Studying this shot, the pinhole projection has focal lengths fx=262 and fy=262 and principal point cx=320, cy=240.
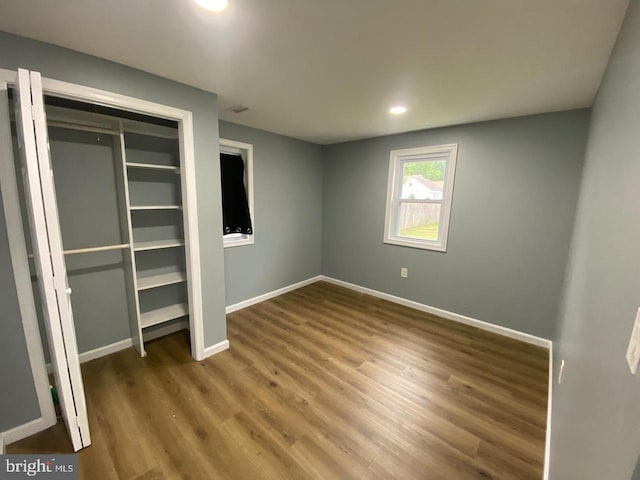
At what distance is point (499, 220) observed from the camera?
2818 mm

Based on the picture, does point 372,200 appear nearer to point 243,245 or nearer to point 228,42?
point 243,245

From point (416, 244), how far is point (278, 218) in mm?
1959

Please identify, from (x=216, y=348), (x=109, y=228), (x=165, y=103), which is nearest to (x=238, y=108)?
(x=165, y=103)

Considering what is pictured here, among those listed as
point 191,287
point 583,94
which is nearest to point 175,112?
point 191,287

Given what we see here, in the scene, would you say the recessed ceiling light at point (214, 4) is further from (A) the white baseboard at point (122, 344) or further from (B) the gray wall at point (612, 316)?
(A) the white baseboard at point (122, 344)

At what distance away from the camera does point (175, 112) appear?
6.46ft

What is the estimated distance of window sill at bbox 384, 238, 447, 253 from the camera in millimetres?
3262

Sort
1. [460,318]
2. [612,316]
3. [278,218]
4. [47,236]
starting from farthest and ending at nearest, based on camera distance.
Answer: [278,218]
[460,318]
[47,236]
[612,316]

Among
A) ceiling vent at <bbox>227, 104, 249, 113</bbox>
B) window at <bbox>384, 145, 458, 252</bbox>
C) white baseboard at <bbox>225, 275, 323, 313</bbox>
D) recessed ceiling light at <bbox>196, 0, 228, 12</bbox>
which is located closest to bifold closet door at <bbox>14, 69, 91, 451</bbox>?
recessed ceiling light at <bbox>196, 0, 228, 12</bbox>

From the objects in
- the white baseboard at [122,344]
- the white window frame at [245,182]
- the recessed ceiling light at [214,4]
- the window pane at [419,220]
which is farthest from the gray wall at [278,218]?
the recessed ceiling light at [214,4]

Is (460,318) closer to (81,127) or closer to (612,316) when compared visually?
(612,316)

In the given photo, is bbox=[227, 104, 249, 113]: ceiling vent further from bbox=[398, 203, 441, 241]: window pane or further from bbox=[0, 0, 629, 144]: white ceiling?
bbox=[398, 203, 441, 241]: window pane

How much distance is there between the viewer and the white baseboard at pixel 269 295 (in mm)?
3405

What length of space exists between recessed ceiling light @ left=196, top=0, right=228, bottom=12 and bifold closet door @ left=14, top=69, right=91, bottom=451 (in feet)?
2.86
